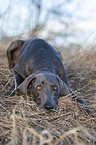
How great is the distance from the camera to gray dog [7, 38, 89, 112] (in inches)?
92.2

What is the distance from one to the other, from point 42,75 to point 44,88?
0.19 m

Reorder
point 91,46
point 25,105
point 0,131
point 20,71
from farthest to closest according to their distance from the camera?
1. point 91,46
2. point 20,71
3. point 25,105
4. point 0,131

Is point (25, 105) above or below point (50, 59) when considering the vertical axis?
below

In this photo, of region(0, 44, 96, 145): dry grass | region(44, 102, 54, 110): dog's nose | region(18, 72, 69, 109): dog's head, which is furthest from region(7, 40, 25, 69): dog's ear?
region(44, 102, 54, 110): dog's nose

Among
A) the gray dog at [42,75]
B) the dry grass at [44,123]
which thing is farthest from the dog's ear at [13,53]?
the dry grass at [44,123]

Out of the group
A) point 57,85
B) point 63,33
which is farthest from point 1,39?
point 57,85

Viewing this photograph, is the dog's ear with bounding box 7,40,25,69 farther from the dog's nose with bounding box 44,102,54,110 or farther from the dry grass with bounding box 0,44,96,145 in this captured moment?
the dog's nose with bounding box 44,102,54,110

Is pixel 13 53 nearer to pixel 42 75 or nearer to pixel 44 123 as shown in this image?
pixel 42 75

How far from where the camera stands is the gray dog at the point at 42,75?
2342 millimetres

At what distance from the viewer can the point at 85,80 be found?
160 inches

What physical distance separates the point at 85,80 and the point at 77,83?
250 mm

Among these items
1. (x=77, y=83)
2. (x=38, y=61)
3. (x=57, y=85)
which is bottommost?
(x=77, y=83)

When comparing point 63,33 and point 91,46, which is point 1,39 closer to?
point 63,33

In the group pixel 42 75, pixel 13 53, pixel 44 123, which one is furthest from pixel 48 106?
pixel 13 53
